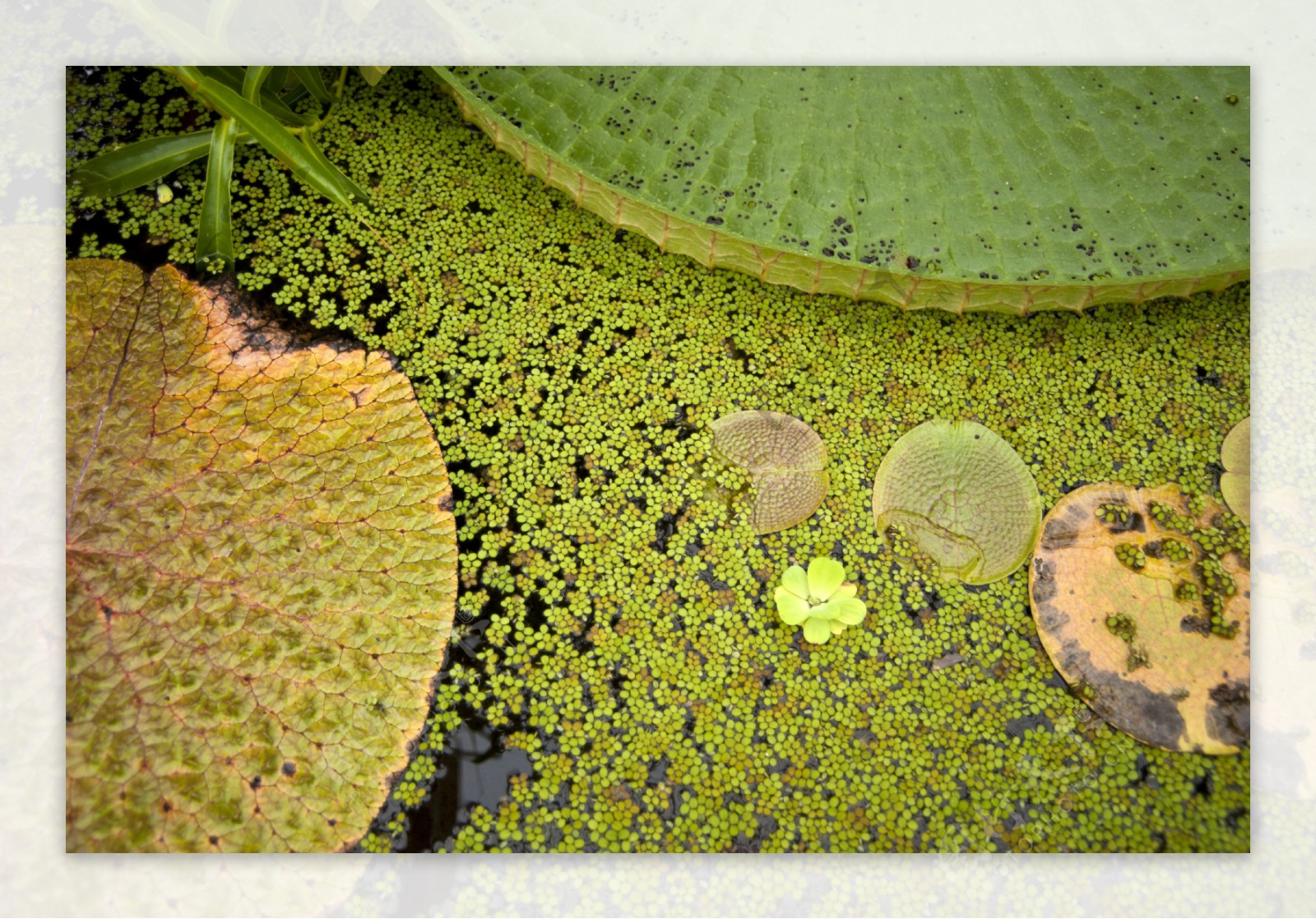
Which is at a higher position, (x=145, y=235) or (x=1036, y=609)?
(x=145, y=235)

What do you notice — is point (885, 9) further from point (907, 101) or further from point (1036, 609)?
point (1036, 609)

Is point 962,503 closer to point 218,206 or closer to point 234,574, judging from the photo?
point 234,574

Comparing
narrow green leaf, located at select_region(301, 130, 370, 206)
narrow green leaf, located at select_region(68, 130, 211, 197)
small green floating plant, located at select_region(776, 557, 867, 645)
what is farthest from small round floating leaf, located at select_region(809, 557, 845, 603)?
narrow green leaf, located at select_region(68, 130, 211, 197)

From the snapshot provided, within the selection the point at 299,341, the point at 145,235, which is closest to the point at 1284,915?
the point at 299,341

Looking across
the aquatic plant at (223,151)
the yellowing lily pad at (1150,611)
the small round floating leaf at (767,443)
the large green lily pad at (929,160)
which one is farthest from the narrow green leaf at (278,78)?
the yellowing lily pad at (1150,611)

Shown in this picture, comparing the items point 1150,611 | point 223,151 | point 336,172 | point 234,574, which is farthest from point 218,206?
point 1150,611

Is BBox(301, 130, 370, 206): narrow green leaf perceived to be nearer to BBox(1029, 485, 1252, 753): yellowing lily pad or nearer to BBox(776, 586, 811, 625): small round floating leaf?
BBox(776, 586, 811, 625): small round floating leaf
